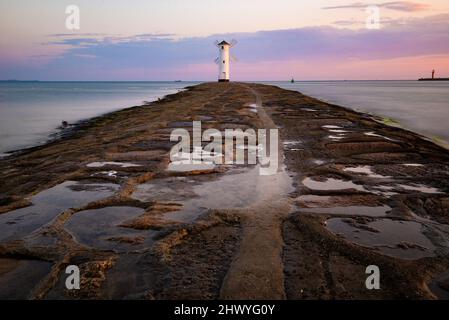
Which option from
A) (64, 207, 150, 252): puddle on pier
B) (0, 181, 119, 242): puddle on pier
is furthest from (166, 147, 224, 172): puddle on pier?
(64, 207, 150, 252): puddle on pier

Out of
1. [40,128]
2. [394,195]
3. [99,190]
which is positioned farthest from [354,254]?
[40,128]

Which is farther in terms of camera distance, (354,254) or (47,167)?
(47,167)

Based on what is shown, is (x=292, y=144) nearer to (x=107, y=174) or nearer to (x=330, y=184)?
(x=330, y=184)

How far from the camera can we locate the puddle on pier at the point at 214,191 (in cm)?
544

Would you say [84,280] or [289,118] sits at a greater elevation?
[289,118]

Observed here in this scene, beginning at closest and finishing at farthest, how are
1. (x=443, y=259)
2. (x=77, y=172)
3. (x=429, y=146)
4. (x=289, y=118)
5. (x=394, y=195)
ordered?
(x=443, y=259), (x=394, y=195), (x=77, y=172), (x=429, y=146), (x=289, y=118)

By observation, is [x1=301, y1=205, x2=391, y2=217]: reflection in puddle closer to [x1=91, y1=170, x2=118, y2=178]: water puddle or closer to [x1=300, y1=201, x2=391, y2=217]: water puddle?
[x1=300, y1=201, x2=391, y2=217]: water puddle

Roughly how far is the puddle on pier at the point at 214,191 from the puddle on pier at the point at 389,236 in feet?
4.43

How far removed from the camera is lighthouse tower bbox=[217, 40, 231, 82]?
68500 mm

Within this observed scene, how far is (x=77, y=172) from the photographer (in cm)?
733

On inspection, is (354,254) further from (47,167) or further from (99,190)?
(47,167)

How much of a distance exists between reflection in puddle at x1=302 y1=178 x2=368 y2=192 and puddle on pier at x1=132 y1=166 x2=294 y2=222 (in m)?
0.35

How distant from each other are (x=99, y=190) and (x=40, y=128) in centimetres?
1527

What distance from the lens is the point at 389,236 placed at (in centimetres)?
448
